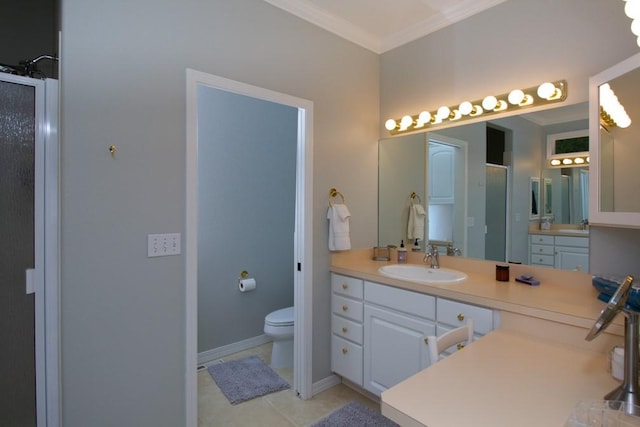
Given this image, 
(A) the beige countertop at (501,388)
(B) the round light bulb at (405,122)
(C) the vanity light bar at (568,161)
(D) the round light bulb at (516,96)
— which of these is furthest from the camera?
(B) the round light bulb at (405,122)

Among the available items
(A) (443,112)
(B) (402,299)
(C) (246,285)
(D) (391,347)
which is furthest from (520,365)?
(C) (246,285)

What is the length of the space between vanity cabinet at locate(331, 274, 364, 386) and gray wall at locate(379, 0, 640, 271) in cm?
124

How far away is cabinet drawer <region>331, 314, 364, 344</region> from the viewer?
7.29 feet

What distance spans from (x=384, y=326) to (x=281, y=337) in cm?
97

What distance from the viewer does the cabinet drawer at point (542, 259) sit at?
188 centimetres

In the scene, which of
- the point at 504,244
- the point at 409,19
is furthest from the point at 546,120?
the point at 409,19

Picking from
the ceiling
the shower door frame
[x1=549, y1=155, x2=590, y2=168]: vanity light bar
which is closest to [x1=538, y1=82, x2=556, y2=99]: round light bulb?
[x1=549, y1=155, x2=590, y2=168]: vanity light bar

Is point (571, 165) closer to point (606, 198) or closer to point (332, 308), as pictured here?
point (606, 198)

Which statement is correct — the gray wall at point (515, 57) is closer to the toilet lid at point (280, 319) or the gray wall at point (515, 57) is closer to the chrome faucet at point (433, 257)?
the chrome faucet at point (433, 257)

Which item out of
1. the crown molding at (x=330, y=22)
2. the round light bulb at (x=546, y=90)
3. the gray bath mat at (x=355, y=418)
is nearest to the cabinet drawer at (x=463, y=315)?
the gray bath mat at (x=355, y=418)

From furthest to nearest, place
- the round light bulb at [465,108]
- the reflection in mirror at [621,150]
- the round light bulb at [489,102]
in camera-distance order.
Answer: the round light bulb at [465,108]
the round light bulb at [489,102]
the reflection in mirror at [621,150]

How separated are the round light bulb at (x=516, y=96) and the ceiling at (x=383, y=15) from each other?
58 centimetres

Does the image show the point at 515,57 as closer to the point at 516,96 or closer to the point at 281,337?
the point at 516,96

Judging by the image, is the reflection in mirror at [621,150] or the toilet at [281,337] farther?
the toilet at [281,337]
